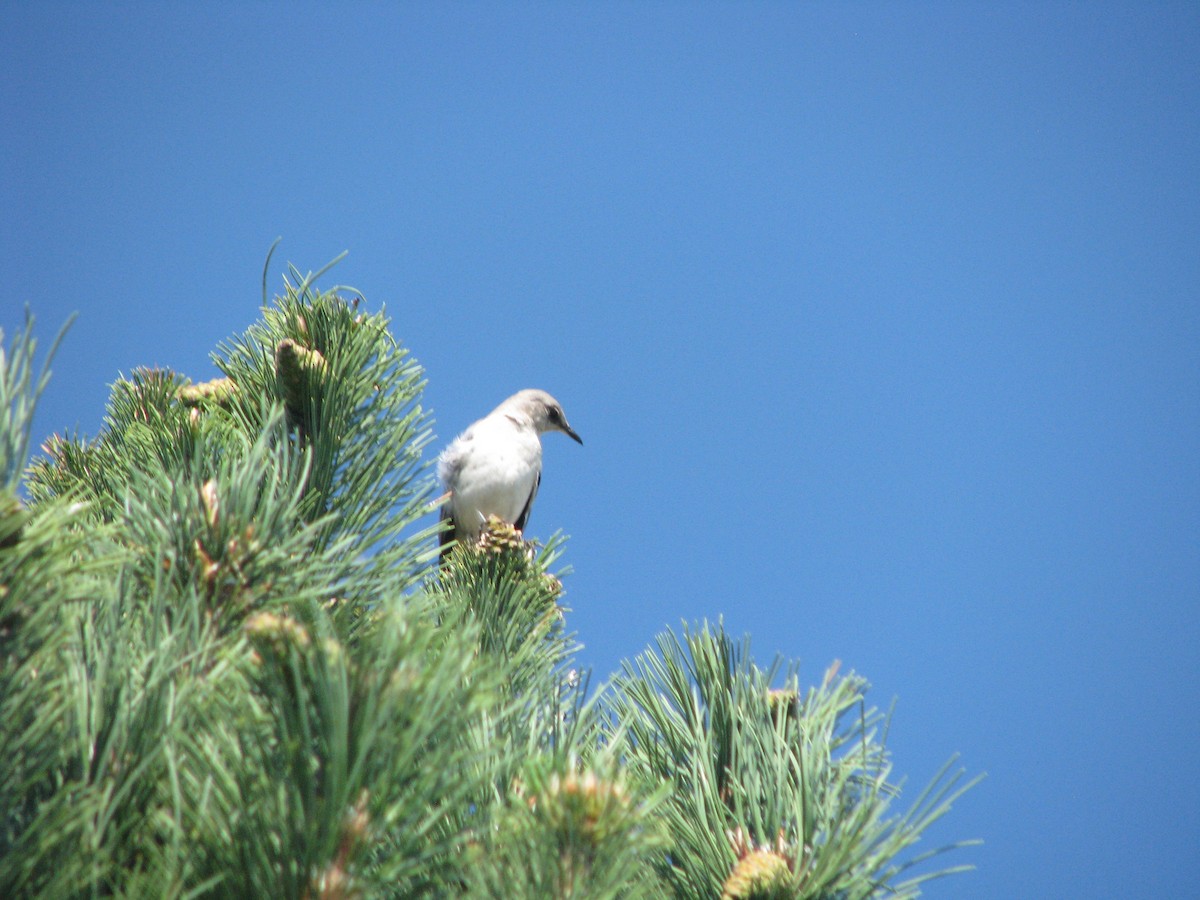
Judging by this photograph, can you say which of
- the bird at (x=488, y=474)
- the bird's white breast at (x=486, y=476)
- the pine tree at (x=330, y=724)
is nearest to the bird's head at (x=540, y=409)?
the bird at (x=488, y=474)

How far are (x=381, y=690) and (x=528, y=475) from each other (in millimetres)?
4375

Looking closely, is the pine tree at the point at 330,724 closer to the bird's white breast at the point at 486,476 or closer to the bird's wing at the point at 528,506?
the bird's white breast at the point at 486,476

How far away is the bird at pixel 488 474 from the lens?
16.7 ft

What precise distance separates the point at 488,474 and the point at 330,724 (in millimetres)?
4166

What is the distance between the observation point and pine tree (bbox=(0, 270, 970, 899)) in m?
0.93

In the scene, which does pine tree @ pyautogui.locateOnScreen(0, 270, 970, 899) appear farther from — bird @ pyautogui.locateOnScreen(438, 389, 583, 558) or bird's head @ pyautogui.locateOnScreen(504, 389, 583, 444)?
bird's head @ pyautogui.locateOnScreen(504, 389, 583, 444)

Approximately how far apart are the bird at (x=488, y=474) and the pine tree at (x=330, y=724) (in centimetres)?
316

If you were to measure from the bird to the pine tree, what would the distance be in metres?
3.16

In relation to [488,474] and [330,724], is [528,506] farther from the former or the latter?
[330,724]

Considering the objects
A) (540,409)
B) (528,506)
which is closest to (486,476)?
(528,506)

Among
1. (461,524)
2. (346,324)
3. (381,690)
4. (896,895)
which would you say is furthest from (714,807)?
(461,524)

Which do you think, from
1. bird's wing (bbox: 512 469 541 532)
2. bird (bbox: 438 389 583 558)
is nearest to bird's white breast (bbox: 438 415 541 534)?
bird (bbox: 438 389 583 558)

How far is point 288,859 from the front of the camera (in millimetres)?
912

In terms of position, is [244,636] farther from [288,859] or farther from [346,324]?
[346,324]
